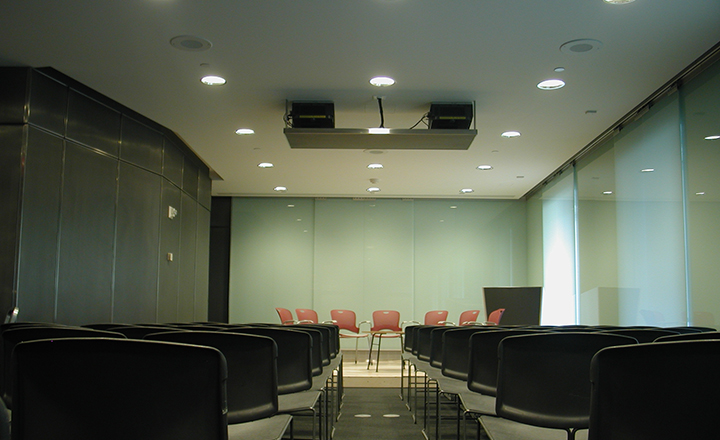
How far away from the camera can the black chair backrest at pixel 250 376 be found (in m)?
2.29

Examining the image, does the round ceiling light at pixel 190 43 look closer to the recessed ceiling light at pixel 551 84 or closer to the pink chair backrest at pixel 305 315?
the recessed ceiling light at pixel 551 84

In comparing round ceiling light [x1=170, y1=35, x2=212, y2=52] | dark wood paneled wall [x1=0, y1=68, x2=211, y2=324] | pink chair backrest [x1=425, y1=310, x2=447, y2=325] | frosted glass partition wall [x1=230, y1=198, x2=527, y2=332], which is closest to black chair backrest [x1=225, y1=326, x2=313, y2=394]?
round ceiling light [x1=170, y1=35, x2=212, y2=52]

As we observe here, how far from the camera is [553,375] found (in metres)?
2.27

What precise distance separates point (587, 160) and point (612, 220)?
4.56 ft

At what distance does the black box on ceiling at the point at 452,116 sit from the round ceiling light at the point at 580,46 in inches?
56.7

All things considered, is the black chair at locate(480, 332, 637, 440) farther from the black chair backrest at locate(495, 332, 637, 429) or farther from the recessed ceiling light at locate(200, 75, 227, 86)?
the recessed ceiling light at locate(200, 75, 227, 86)

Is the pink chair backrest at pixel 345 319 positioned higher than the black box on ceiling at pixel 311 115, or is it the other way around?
the black box on ceiling at pixel 311 115

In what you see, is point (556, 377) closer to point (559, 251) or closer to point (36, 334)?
point (36, 334)

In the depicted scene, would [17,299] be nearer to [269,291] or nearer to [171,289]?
[171,289]

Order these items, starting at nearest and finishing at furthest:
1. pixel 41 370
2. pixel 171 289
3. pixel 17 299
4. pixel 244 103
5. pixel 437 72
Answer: pixel 41 370, pixel 17 299, pixel 437 72, pixel 244 103, pixel 171 289

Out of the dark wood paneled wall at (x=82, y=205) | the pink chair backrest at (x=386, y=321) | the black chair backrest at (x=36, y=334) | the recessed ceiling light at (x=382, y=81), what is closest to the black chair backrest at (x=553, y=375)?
the black chair backrest at (x=36, y=334)

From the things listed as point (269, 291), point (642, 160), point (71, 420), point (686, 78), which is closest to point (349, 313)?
point (269, 291)

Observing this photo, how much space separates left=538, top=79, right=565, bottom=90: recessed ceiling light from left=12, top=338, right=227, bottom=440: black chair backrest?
4.94m

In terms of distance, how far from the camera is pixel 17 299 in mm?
4996
